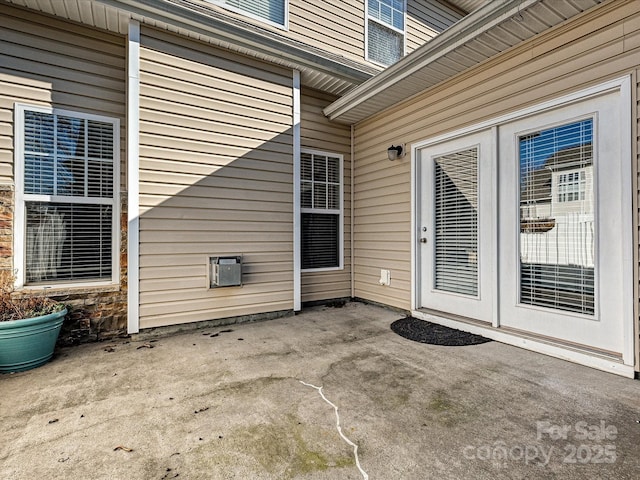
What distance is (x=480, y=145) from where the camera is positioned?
3.37 m

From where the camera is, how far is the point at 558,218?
9.09ft

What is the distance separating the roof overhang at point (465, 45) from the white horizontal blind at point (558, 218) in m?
0.86

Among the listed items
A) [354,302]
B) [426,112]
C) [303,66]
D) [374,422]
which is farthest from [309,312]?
[303,66]

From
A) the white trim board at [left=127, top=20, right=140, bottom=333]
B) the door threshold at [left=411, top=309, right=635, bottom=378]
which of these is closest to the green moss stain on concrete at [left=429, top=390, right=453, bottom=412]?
the door threshold at [left=411, top=309, right=635, bottom=378]

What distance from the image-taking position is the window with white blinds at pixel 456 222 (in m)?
3.46

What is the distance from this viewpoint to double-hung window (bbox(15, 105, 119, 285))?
307 cm

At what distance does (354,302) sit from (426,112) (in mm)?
2800

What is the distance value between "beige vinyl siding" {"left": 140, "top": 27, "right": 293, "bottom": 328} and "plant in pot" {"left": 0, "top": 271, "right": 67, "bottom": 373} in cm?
74

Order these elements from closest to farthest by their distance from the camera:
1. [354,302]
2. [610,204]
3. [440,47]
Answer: [610,204], [440,47], [354,302]

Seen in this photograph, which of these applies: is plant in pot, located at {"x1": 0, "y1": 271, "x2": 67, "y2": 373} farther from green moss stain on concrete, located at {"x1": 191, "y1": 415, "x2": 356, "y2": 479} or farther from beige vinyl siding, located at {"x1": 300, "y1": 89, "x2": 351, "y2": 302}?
beige vinyl siding, located at {"x1": 300, "y1": 89, "x2": 351, "y2": 302}

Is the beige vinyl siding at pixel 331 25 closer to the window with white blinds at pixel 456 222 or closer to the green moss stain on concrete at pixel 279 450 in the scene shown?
the window with white blinds at pixel 456 222

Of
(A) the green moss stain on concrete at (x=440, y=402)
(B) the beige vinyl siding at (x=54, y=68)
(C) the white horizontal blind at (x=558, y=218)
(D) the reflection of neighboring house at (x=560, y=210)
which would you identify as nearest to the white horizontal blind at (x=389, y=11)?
(C) the white horizontal blind at (x=558, y=218)

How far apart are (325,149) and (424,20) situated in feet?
11.5

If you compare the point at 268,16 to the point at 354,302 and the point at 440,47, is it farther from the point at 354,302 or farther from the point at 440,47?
the point at 354,302
